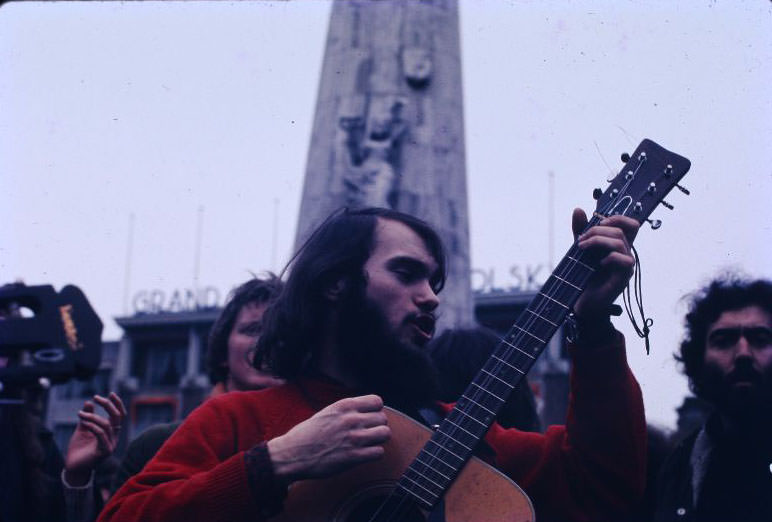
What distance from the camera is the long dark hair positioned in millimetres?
2871

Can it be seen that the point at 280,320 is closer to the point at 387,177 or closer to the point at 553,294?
the point at 553,294

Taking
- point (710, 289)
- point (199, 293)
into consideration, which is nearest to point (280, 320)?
point (710, 289)

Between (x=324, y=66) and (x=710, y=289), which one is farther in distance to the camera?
(x=324, y=66)

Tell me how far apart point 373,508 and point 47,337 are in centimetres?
75

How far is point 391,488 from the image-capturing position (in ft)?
8.16

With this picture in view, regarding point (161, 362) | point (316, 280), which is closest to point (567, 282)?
point (316, 280)

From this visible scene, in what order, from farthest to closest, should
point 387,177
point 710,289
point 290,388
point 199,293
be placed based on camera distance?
point 199,293 < point 387,177 < point 710,289 < point 290,388

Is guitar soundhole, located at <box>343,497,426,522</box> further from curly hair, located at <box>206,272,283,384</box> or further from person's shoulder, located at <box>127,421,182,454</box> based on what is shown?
curly hair, located at <box>206,272,283,384</box>

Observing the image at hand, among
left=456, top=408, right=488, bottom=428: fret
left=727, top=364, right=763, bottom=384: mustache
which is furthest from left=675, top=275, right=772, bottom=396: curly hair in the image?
left=456, top=408, right=488, bottom=428: fret

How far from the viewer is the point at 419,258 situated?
9.23ft

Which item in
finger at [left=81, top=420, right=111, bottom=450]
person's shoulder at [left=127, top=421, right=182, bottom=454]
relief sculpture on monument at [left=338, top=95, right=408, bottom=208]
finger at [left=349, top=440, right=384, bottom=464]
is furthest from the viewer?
relief sculpture on monument at [left=338, top=95, right=408, bottom=208]

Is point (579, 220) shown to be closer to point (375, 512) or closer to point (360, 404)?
point (360, 404)

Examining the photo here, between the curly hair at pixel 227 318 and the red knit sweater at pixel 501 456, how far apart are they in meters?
1.66

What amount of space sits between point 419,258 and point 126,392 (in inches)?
1532
